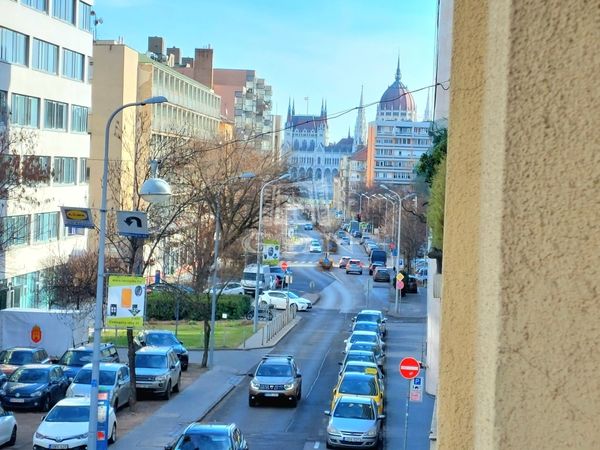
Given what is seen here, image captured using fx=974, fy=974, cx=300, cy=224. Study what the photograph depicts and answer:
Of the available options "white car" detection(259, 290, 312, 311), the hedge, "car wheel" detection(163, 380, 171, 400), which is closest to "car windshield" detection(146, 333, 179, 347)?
"car wheel" detection(163, 380, 171, 400)

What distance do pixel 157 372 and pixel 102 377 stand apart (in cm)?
325

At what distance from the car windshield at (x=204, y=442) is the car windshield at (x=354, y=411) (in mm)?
6305

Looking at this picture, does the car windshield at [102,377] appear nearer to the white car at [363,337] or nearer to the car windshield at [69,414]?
the car windshield at [69,414]

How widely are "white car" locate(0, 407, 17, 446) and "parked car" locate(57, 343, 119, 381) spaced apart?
8.32 m

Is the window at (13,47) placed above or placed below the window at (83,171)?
above

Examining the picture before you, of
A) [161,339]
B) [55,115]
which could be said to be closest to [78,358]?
[161,339]

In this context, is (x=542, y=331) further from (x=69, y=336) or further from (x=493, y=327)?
(x=69, y=336)

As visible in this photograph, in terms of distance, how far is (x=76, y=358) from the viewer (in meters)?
33.2

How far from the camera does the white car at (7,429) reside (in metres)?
22.4

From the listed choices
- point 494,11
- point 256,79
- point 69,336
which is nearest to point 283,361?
point 69,336

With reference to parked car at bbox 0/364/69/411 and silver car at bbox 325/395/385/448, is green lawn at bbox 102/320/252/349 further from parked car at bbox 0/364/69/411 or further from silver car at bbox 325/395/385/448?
silver car at bbox 325/395/385/448

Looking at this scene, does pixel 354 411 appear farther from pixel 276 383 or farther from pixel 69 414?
pixel 69 414

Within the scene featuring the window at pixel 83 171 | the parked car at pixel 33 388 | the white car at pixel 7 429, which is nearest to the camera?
the white car at pixel 7 429

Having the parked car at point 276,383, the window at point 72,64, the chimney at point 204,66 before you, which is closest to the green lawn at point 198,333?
the parked car at point 276,383
